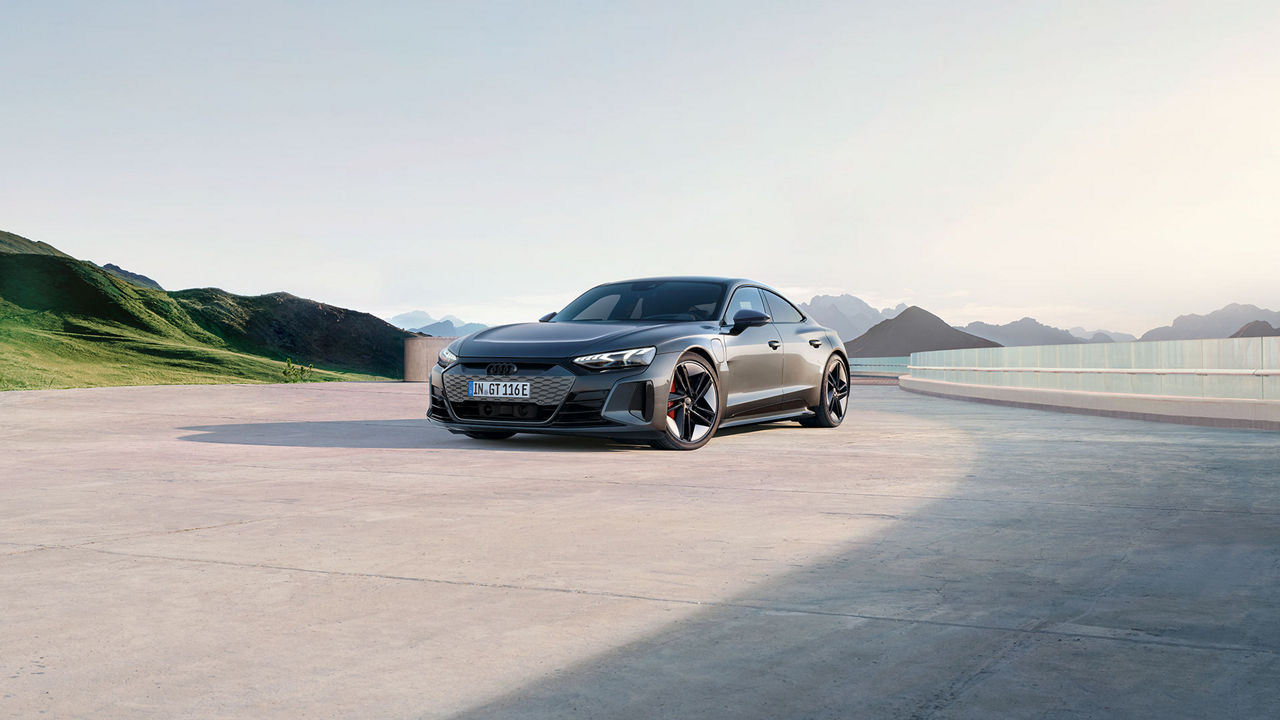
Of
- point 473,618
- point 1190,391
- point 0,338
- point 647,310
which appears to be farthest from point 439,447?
point 0,338

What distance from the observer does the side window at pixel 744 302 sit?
10359 mm

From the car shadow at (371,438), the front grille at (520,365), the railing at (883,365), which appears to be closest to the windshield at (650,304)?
the car shadow at (371,438)

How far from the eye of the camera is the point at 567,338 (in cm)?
926

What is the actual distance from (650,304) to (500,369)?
1.93 m

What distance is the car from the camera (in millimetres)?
8922

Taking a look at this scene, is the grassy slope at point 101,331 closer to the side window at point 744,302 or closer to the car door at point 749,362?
the side window at point 744,302

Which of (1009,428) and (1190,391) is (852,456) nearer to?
(1009,428)

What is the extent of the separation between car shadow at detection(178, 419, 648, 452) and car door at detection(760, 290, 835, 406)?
1.90 m

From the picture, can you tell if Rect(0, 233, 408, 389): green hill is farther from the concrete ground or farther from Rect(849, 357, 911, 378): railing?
the concrete ground

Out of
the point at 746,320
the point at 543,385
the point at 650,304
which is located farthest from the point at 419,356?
the point at 543,385

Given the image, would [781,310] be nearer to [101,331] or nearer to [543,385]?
[543,385]

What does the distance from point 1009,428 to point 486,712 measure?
10125 millimetres

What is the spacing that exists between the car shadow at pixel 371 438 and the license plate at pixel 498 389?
0.46 meters

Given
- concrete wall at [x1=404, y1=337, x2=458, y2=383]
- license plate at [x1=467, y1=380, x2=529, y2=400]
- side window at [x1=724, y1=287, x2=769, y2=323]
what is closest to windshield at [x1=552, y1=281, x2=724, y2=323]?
side window at [x1=724, y1=287, x2=769, y2=323]
